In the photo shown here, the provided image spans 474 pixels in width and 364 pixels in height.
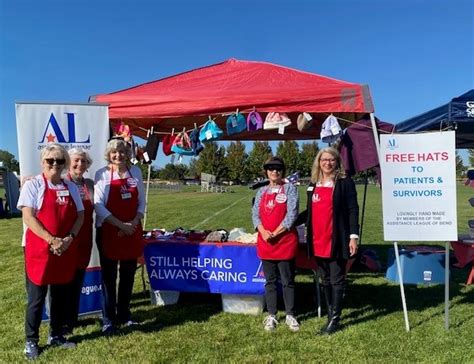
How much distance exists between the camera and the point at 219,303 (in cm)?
562

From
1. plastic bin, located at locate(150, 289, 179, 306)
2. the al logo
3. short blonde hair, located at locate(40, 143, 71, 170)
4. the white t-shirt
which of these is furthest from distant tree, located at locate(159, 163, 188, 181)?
the white t-shirt

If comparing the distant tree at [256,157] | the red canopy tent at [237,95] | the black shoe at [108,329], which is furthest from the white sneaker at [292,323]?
the distant tree at [256,157]

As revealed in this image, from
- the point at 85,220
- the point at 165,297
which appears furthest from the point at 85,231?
the point at 165,297

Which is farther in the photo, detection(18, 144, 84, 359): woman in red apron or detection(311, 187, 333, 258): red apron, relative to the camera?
detection(311, 187, 333, 258): red apron

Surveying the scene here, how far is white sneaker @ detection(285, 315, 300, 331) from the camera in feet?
14.9

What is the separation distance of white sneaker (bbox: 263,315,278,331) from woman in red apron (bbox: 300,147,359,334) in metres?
0.46

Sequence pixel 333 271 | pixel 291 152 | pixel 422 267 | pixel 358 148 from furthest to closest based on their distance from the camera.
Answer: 1. pixel 291 152
2. pixel 422 267
3. pixel 358 148
4. pixel 333 271

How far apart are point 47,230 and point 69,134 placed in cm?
131

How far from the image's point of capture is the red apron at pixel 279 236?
4500 millimetres

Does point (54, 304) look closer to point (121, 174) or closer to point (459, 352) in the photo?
point (121, 174)

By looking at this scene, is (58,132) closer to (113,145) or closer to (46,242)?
(113,145)

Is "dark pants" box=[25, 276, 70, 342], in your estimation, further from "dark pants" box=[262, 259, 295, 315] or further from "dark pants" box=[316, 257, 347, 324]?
"dark pants" box=[316, 257, 347, 324]

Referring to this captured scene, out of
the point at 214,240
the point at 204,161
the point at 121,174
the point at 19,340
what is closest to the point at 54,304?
the point at 19,340

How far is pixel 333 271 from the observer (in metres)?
4.42
